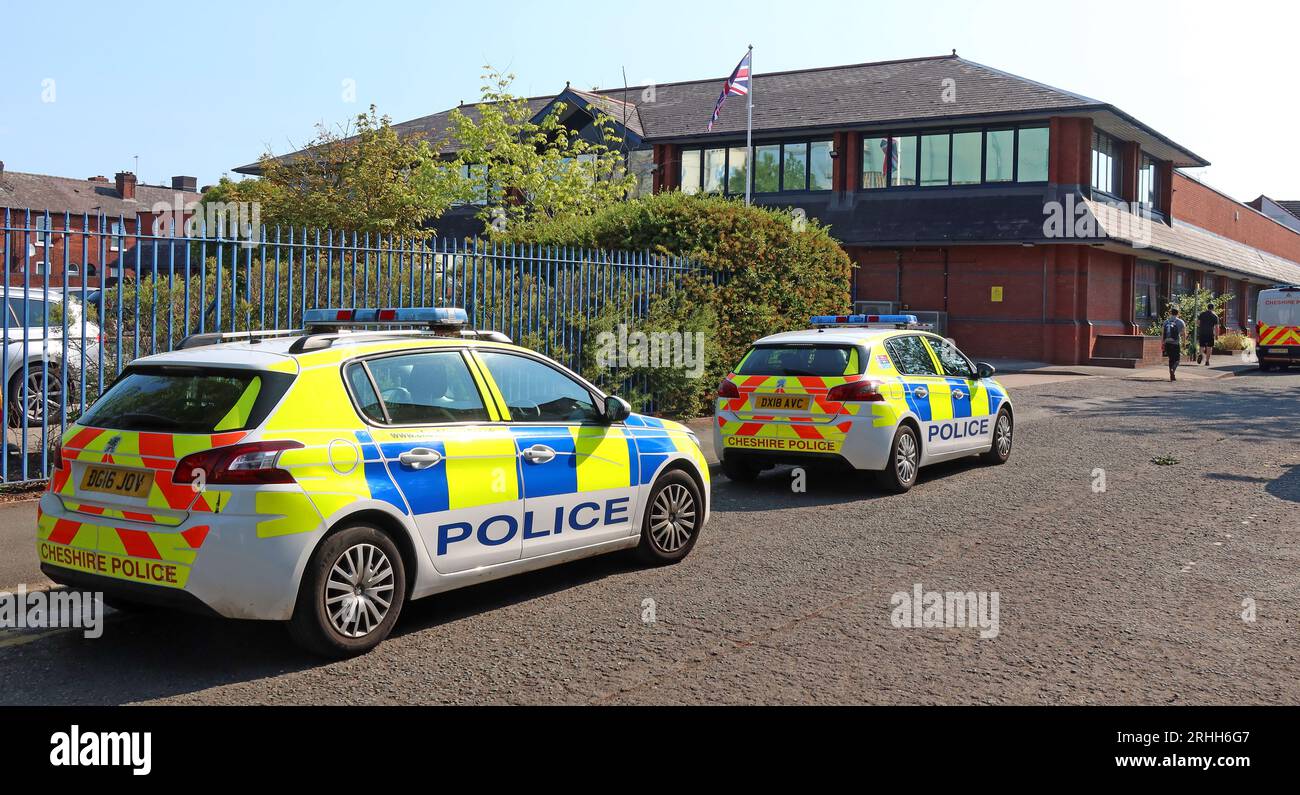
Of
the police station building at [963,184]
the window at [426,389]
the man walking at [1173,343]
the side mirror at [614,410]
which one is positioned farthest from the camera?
the police station building at [963,184]

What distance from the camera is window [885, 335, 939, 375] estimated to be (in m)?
10.9

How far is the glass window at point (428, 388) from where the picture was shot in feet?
19.0

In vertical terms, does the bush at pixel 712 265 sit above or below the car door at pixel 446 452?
above

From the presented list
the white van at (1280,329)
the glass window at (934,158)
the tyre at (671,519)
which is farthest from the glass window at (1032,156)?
the tyre at (671,519)

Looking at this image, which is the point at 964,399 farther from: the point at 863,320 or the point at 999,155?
the point at 999,155

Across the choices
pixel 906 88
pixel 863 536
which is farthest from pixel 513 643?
pixel 906 88

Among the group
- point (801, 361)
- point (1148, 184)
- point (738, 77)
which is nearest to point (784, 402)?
point (801, 361)

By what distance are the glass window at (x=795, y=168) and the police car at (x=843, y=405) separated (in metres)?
27.4

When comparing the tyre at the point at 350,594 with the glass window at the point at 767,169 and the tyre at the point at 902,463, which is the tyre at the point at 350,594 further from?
the glass window at the point at 767,169

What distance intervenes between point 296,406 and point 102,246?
4.95 metres

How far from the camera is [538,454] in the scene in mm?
6406

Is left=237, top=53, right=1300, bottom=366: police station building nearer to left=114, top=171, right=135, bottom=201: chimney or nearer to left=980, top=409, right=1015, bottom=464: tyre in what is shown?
left=980, top=409, right=1015, bottom=464: tyre

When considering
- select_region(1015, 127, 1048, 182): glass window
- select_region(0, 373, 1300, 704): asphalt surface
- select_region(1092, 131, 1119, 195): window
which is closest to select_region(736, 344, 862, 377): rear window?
select_region(0, 373, 1300, 704): asphalt surface

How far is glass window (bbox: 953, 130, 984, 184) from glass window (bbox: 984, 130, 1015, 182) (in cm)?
21
